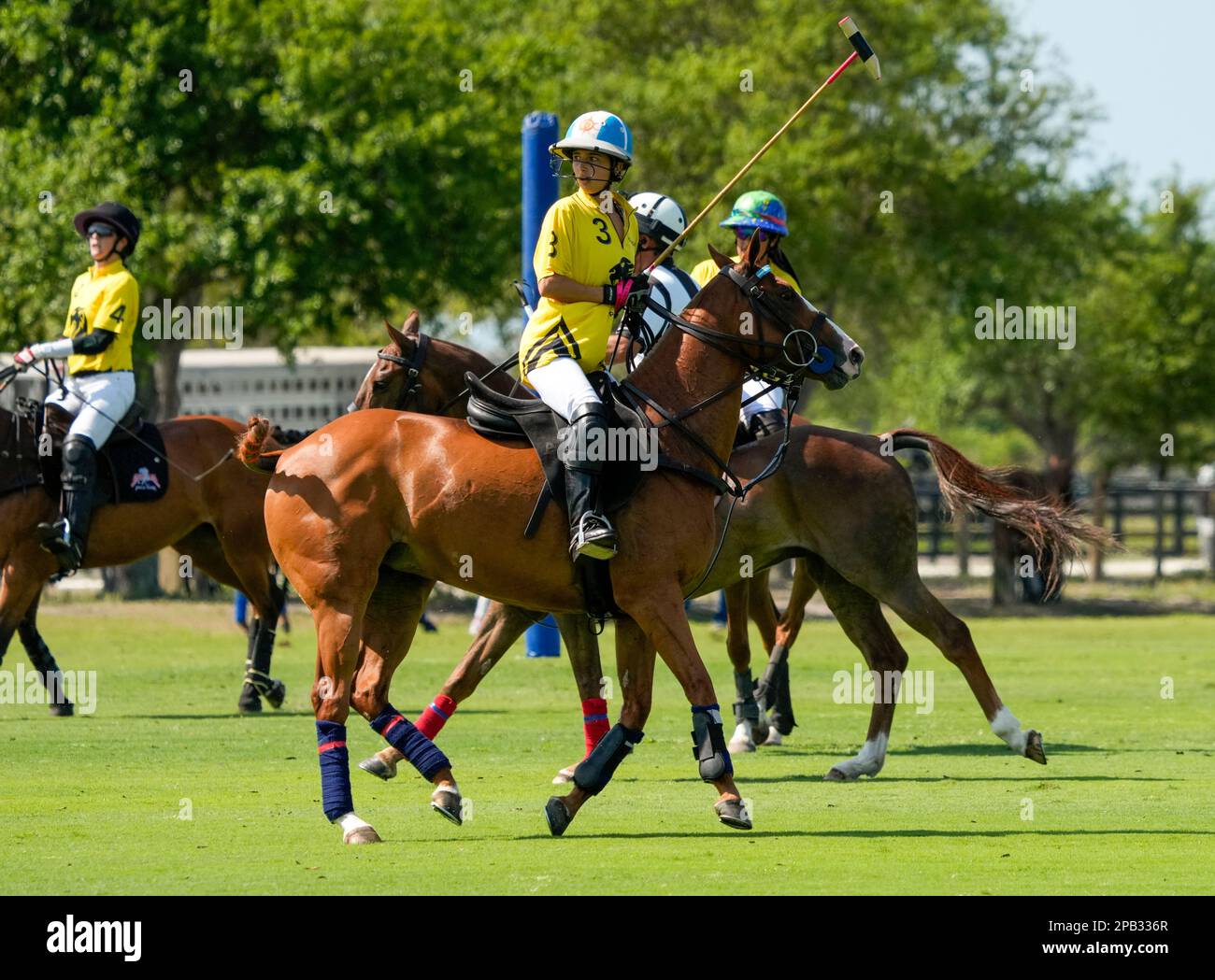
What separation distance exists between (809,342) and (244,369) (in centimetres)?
2698

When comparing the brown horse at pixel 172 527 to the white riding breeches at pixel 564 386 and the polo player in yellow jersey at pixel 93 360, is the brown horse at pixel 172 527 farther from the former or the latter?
the white riding breeches at pixel 564 386

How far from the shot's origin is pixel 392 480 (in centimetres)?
975

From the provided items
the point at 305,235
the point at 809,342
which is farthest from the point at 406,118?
the point at 809,342

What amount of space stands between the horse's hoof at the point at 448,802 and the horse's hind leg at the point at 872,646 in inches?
127

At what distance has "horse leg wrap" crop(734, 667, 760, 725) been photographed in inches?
539

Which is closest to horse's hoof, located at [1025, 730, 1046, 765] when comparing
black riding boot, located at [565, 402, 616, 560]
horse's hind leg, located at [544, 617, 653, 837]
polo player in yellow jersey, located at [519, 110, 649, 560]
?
horse's hind leg, located at [544, 617, 653, 837]

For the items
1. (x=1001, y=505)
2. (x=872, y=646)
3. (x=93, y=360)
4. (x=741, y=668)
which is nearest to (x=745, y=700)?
(x=741, y=668)

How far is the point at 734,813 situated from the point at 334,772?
1.90 m

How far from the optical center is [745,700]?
13727mm

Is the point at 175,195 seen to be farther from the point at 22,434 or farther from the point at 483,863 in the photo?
the point at 483,863

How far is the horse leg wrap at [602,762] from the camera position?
31.5 feet

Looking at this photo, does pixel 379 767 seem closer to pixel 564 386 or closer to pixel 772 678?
pixel 564 386

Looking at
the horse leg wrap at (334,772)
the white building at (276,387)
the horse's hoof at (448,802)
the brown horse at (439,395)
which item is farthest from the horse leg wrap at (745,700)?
the white building at (276,387)

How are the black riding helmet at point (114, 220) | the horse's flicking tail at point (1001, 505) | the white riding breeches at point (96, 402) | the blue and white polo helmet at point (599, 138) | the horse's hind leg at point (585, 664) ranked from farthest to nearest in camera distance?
the white riding breeches at point (96, 402) < the black riding helmet at point (114, 220) < the horse's flicking tail at point (1001, 505) < the horse's hind leg at point (585, 664) < the blue and white polo helmet at point (599, 138)
